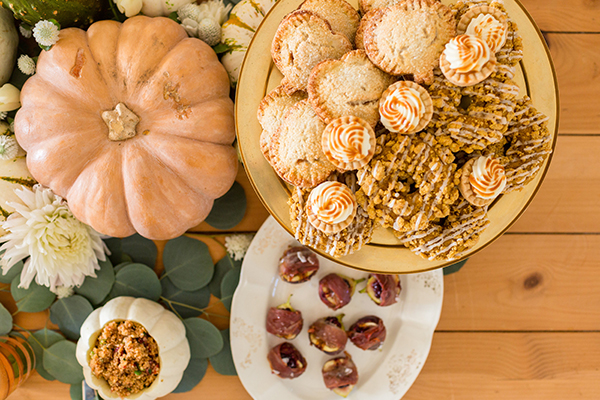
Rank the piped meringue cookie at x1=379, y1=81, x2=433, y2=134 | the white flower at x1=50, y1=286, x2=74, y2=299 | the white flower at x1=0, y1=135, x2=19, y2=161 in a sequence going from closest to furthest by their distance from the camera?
1. the piped meringue cookie at x1=379, y1=81, x2=433, y2=134
2. the white flower at x1=0, y1=135, x2=19, y2=161
3. the white flower at x1=50, y1=286, x2=74, y2=299

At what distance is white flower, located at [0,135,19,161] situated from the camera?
98 cm

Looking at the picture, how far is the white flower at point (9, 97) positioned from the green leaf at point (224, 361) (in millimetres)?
865

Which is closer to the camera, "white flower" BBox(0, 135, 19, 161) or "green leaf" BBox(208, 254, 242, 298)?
"white flower" BBox(0, 135, 19, 161)

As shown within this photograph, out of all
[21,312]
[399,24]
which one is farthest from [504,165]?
[21,312]

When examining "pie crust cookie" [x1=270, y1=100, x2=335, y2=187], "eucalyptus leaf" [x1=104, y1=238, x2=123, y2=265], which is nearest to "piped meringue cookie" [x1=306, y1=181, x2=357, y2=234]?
"pie crust cookie" [x1=270, y1=100, x2=335, y2=187]

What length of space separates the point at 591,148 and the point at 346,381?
3.50 ft

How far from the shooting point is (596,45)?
47.9 inches

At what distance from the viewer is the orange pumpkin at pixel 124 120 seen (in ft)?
2.95

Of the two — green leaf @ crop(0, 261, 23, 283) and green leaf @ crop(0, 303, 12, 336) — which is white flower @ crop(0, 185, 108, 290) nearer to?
green leaf @ crop(0, 261, 23, 283)

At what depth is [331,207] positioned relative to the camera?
75 cm

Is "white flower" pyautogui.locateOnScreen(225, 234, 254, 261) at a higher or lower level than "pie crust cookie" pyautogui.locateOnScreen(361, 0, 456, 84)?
lower

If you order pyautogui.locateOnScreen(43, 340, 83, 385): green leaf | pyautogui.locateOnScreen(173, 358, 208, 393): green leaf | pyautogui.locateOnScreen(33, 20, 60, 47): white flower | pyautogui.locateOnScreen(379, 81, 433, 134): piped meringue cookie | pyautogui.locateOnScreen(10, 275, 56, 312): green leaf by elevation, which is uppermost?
pyautogui.locateOnScreen(33, 20, 60, 47): white flower

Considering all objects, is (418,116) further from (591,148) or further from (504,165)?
(591,148)

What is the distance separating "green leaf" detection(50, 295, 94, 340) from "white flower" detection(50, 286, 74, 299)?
12mm
